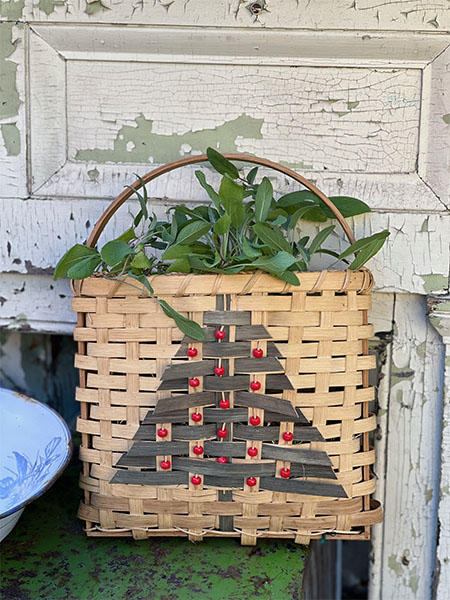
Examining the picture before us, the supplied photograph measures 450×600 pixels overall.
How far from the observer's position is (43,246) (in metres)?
1.02

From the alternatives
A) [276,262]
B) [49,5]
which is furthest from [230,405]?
[49,5]

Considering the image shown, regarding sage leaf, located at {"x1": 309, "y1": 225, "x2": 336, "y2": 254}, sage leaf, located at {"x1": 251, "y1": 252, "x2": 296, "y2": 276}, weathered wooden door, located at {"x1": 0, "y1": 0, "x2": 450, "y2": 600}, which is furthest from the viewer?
weathered wooden door, located at {"x1": 0, "y1": 0, "x2": 450, "y2": 600}

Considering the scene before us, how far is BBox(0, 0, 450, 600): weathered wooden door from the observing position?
3.06 feet

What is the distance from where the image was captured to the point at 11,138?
39.6 inches

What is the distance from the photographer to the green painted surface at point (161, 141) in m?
0.97

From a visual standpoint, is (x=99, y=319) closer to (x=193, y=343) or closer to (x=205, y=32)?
(x=193, y=343)

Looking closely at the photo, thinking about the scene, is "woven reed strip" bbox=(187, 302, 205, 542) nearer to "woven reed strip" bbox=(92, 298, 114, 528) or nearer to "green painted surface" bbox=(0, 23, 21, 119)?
"woven reed strip" bbox=(92, 298, 114, 528)

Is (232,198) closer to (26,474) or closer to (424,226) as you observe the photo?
(424,226)

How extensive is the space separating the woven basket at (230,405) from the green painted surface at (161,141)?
0.57 feet

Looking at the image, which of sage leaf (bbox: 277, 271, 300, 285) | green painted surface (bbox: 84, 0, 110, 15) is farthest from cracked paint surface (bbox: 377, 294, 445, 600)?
green painted surface (bbox: 84, 0, 110, 15)

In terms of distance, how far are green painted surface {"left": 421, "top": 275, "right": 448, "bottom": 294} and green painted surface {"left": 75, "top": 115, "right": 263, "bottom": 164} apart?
364 millimetres

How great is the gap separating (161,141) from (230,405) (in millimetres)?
470

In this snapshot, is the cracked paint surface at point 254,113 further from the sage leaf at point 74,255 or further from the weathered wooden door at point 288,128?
the sage leaf at point 74,255

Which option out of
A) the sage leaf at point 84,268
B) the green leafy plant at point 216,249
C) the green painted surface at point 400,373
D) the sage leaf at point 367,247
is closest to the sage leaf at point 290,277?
the green leafy plant at point 216,249
